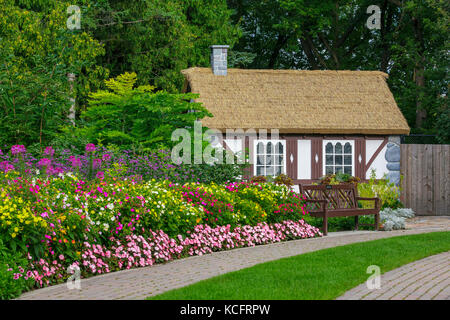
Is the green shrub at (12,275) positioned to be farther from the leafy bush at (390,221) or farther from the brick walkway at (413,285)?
the leafy bush at (390,221)

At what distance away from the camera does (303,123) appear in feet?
65.0

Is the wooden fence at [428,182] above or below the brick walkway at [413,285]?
above

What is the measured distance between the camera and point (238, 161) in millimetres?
16609

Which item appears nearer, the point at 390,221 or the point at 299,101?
the point at 390,221

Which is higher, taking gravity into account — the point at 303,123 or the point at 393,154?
the point at 303,123

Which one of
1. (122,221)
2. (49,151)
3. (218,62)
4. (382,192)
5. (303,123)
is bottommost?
(122,221)

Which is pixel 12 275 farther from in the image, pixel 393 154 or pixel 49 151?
pixel 393 154

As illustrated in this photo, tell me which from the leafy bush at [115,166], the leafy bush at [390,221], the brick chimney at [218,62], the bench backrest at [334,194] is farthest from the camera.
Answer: the brick chimney at [218,62]

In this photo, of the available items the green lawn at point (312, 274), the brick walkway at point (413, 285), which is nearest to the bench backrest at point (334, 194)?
the green lawn at point (312, 274)

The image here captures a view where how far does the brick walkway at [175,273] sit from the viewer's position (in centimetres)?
734

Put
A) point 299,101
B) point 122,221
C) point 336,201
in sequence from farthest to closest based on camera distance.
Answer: point 299,101 → point 336,201 → point 122,221

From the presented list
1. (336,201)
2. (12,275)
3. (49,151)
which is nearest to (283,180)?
(336,201)

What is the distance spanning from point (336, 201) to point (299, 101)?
21.9ft

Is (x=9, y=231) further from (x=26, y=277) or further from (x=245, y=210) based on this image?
(x=245, y=210)
